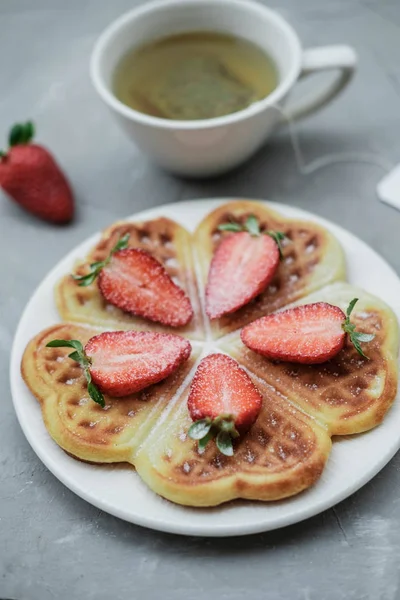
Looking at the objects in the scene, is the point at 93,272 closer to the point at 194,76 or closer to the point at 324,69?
the point at 194,76

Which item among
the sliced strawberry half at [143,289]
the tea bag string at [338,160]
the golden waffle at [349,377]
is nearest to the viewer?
the golden waffle at [349,377]

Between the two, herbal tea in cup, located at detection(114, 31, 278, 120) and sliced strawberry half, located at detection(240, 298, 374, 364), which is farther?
herbal tea in cup, located at detection(114, 31, 278, 120)

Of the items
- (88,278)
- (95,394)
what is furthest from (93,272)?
(95,394)

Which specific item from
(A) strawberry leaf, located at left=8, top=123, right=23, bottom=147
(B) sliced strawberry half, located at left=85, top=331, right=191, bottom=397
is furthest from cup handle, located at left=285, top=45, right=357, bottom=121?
(B) sliced strawberry half, located at left=85, top=331, right=191, bottom=397

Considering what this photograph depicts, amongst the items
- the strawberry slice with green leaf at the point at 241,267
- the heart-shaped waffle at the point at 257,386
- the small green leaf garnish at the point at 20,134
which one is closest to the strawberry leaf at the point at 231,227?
the strawberry slice with green leaf at the point at 241,267

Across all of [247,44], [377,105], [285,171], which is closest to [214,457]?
[285,171]

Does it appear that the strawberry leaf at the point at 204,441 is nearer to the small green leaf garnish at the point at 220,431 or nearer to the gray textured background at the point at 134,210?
the small green leaf garnish at the point at 220,431

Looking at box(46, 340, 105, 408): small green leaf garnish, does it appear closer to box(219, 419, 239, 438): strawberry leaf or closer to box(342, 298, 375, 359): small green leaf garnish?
box(219, 419, 239, 438): strawberry leaf
